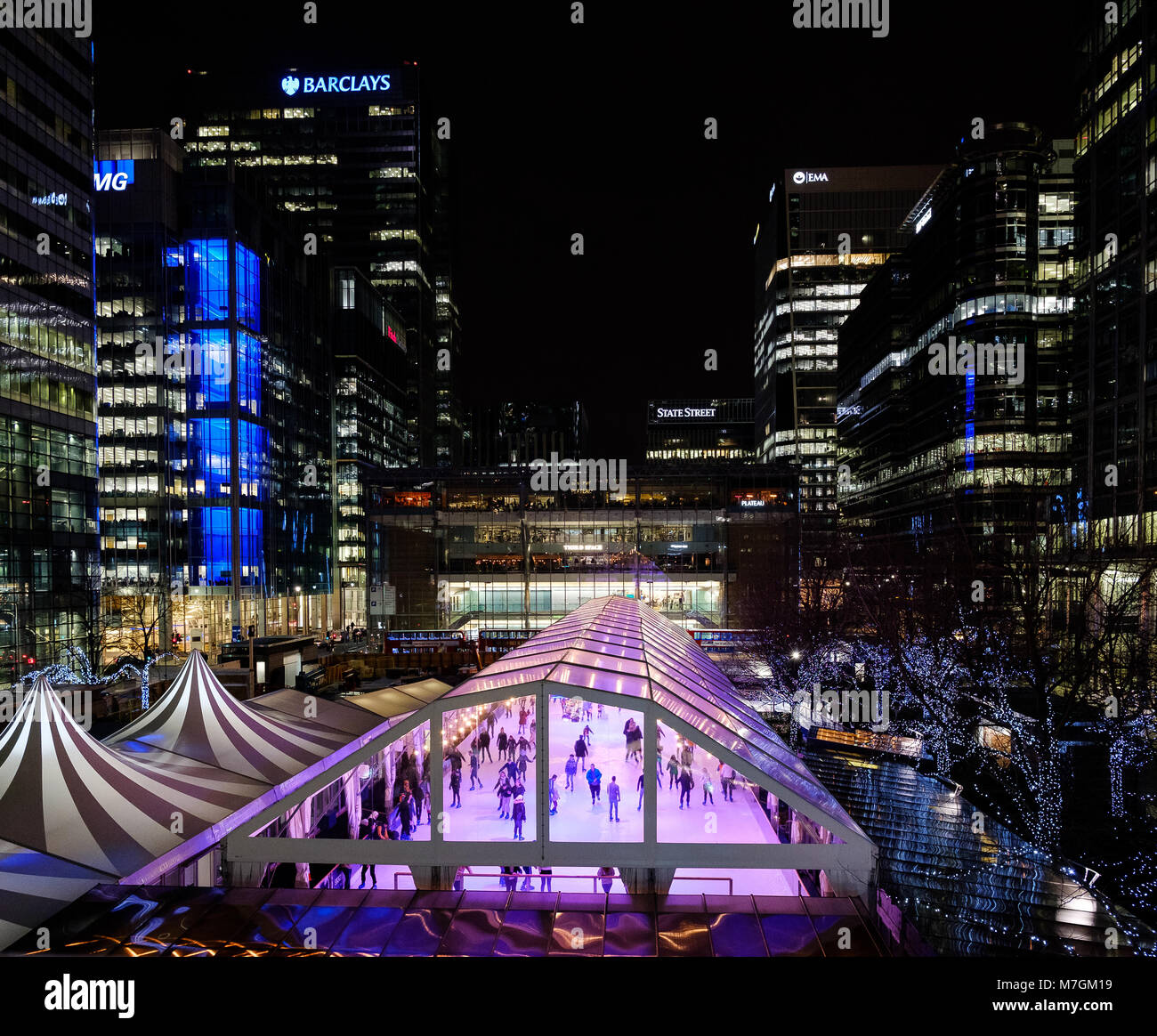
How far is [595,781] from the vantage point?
37.2 feet

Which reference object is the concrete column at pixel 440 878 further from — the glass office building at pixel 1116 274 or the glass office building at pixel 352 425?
the glass office building at pixel 352 425

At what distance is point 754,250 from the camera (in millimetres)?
179000

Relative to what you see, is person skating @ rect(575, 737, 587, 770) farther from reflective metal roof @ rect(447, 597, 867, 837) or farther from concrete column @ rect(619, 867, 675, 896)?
concrete column @ rect(619, 867, 675, 896)

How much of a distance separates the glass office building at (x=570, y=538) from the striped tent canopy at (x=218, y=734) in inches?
1557

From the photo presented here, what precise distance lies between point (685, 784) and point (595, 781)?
1.42 metres

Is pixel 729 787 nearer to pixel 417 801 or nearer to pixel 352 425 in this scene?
pixel 417 801

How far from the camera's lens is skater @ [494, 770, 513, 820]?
32.9 ft

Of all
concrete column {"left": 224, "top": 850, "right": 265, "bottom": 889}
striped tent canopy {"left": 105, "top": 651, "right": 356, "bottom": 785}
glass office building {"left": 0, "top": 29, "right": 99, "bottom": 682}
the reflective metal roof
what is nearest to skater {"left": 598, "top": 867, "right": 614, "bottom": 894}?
the reflective metal roof

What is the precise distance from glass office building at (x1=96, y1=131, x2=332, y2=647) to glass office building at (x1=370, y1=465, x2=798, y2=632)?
12181mm

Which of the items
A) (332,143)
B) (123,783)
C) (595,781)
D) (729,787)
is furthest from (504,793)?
(332,143)

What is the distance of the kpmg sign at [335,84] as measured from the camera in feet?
365
